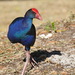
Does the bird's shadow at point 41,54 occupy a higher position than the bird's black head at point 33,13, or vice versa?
the bird's black head at point 33,13

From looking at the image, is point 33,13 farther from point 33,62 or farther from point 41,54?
point 41,54

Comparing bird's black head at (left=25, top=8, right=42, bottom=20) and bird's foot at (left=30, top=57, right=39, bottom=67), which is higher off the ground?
bird's black head at (left=25, top=8, right=42, bottom=20)

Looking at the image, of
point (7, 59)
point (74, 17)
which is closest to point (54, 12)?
point (74, 17)

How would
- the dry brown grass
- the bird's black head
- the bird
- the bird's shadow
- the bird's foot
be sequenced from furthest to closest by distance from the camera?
the dry brown grass, the bird's shadow, the bird's foot, the bird, the bird's black head

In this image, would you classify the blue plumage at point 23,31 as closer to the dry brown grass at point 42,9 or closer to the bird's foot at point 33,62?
the bird's foot at point 33,62

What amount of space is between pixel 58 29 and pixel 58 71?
360 cm

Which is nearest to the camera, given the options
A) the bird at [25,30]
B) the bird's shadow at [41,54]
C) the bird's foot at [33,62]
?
the bird at [25,30]

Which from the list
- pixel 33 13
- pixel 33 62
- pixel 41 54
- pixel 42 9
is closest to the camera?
pixel 33 13

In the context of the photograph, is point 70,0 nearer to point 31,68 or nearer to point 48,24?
point 48,24

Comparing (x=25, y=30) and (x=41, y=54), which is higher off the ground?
(x=25, y=30)

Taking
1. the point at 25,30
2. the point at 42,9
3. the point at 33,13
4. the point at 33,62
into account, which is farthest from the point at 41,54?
the point at 42,9

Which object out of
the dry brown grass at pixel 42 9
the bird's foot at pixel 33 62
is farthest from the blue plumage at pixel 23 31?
the dry brown grass at pixel 42 9

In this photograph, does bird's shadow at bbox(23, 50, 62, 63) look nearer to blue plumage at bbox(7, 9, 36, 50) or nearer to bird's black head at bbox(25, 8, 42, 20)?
blue plumage at bbox(7, 9, 36, 50)

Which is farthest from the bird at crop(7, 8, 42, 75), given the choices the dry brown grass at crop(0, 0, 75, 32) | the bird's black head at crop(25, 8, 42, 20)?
the dry brown grass at crop(0, 0, 75, 32)
